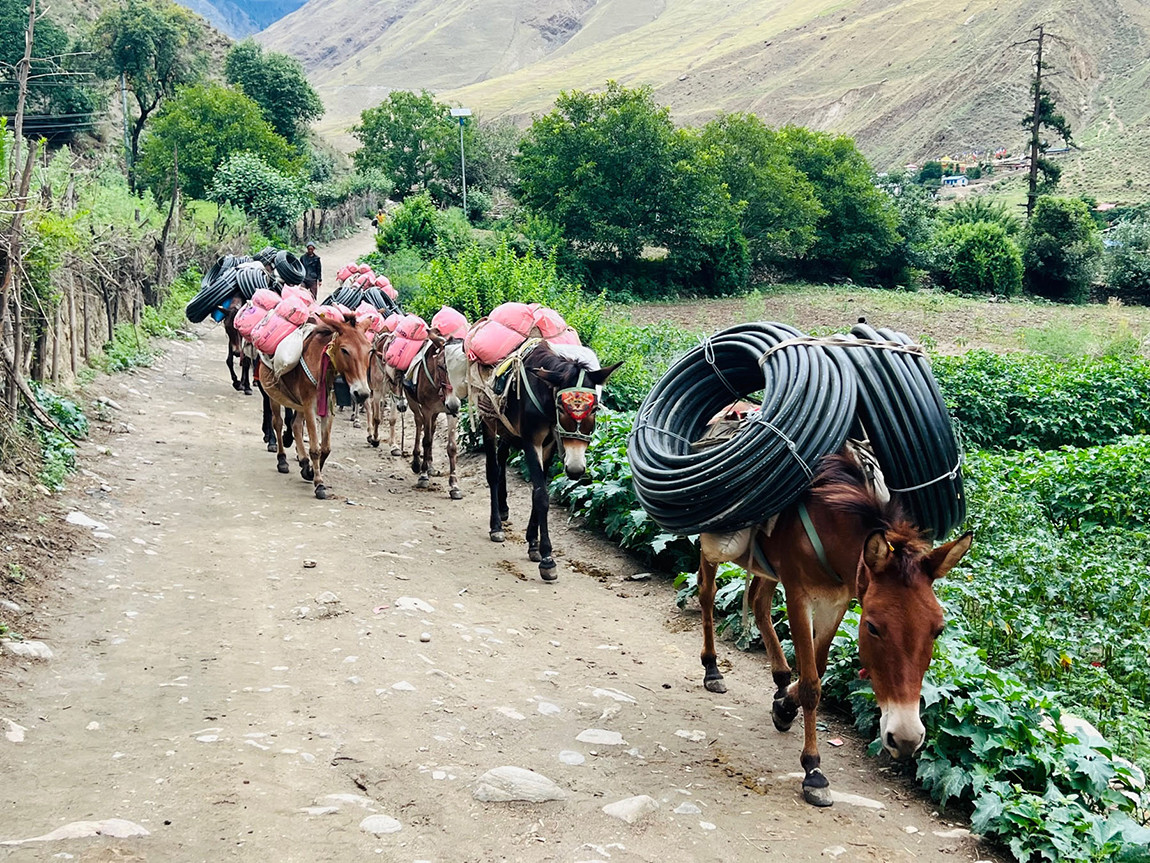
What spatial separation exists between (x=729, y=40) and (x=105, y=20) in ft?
504

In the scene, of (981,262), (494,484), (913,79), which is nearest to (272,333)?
(494,484)

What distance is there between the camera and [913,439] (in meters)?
4.66

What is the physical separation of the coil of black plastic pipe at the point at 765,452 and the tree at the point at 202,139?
33495mm

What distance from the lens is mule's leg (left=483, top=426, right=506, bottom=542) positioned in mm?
9219

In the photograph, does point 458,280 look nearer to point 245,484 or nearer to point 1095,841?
point 245,484

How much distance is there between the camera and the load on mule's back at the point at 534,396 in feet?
25.9

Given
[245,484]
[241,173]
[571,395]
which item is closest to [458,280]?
[245,484]

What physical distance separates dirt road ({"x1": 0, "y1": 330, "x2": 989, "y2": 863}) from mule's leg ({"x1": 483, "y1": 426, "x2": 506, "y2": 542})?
219 mm

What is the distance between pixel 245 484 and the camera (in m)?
10.3

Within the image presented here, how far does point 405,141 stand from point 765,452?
58.1 metres

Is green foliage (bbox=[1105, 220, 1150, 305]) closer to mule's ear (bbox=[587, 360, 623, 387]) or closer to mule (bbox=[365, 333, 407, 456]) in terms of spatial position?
mule (bbox=[365, 333, 407, 456])

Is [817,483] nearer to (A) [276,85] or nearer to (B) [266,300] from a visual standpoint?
(B) [266,300]

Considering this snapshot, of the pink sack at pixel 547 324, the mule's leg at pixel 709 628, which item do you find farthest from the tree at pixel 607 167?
the mule's leg at pixel 709 628

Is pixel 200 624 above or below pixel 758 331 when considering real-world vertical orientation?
below
